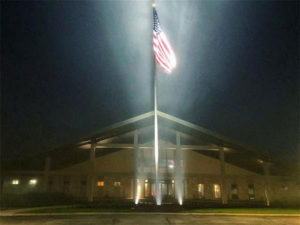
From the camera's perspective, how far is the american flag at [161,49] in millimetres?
13398

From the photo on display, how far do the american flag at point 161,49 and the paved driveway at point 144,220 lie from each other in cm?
738

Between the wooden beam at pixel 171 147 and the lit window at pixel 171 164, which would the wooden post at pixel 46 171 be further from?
the lit window at pixel 171 164

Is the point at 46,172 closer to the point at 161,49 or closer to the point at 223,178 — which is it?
the point at 223,178

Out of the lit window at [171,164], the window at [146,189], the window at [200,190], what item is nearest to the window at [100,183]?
the window at [146,189]

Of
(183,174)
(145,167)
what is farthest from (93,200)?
(183,174)

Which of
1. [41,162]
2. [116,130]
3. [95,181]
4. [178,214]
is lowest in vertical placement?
[178,214]

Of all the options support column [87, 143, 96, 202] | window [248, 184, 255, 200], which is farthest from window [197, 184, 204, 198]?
support column [87, 143, 96, 202]

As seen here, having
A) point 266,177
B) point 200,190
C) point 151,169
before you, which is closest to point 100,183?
point 151,169

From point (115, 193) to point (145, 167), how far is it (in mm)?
3380

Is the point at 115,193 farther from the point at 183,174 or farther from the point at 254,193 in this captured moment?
the point at 254,193

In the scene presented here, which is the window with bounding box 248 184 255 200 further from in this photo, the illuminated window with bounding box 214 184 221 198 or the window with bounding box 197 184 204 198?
the window with bounding box 197 184 204 198

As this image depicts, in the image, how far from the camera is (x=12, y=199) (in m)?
19.9

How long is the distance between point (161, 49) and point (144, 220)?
830 cm

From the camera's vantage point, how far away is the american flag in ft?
44.0
